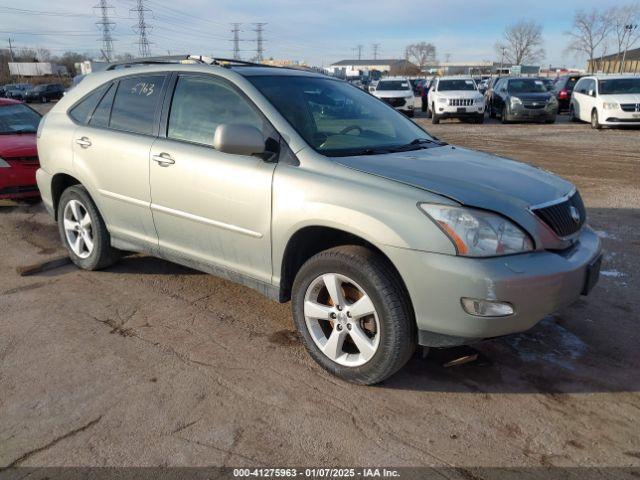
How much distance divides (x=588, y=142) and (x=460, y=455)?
13573 millimetres

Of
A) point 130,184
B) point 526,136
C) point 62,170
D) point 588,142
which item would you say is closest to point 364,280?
point 130,184

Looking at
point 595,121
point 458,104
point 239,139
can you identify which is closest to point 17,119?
point 239,139

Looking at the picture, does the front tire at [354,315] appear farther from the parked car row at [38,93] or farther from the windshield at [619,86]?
the parked car row at [38,93]

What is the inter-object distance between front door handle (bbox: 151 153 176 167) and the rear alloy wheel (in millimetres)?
16322

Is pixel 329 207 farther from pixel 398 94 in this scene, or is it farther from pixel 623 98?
pixel 398 94

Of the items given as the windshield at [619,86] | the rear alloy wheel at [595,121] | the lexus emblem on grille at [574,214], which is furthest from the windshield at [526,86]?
the lexus emblem on grille at [574,214]

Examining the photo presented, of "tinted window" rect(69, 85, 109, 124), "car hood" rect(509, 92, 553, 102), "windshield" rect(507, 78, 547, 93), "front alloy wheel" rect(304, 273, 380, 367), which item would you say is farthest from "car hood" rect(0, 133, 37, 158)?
"windshield" rect(507, 78, 547, 93)

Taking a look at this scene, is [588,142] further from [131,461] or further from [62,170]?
[131,461]

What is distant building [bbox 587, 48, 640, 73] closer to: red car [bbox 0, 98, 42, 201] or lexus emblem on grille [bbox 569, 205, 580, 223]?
red car [bbox 0, 98, 42, 201]

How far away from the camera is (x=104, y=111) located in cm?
457

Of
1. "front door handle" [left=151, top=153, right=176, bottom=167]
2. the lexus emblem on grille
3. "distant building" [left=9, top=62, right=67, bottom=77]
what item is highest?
"distant building" [left=9, top=62, right=67, bottom=77]

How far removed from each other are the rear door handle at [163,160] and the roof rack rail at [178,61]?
76 centimetres

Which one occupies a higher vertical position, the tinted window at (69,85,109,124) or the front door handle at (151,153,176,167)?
the tinted window at (69,85,109,124)

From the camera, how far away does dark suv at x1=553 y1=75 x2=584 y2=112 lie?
78.1 ft
